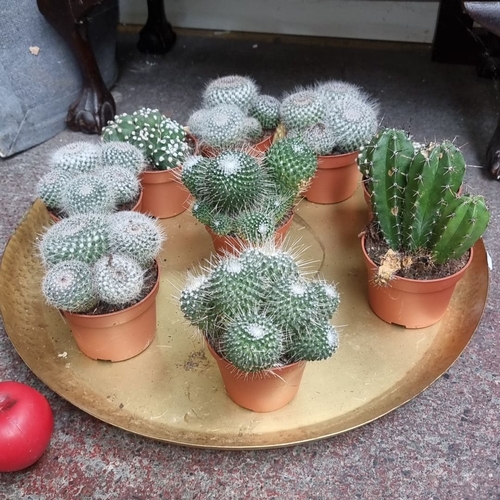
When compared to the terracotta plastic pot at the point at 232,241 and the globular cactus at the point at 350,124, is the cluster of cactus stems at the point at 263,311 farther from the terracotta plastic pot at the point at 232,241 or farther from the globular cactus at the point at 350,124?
the globular cactus at the point at 350,124

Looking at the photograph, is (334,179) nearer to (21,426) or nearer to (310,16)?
(21,426)

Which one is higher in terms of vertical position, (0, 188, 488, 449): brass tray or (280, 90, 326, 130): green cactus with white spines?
(280, 90, 326, 130): green cactus with white spines

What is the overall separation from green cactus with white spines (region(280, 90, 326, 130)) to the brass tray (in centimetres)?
29

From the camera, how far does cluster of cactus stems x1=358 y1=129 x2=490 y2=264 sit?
1.02 meters

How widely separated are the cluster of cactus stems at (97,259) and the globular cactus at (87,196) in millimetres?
49

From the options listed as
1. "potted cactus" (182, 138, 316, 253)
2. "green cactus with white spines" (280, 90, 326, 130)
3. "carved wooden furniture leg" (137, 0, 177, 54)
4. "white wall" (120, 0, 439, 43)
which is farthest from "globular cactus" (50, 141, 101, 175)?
"white wall" (120, 0, 439, 43)

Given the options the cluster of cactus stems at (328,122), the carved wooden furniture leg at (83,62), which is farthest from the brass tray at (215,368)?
the carved wooden furniture leg at (83,62)

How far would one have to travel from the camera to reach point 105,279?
0.96 meters

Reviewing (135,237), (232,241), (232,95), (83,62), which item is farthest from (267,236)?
(83,62)

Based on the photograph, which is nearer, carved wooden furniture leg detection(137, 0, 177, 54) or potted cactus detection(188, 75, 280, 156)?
potted cactus detection(188, 75, 280, 156)

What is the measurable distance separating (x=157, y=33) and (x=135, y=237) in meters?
1.60

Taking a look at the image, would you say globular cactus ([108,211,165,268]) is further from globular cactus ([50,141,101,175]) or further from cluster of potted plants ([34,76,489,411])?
globular cactus ([50,141,101,175])

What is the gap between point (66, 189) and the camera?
115 cm

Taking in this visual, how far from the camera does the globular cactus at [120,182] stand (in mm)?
1192
